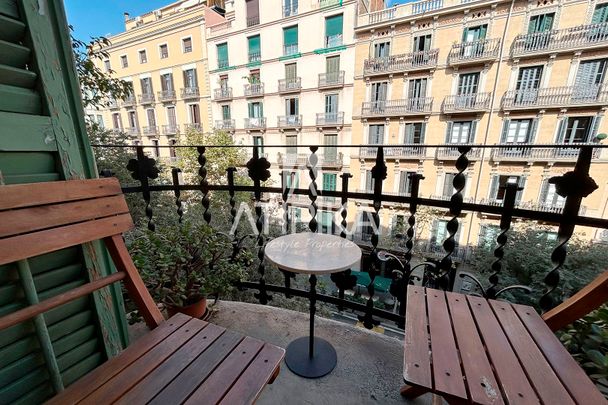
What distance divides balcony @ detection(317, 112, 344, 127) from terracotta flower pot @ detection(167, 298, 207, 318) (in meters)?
10.7

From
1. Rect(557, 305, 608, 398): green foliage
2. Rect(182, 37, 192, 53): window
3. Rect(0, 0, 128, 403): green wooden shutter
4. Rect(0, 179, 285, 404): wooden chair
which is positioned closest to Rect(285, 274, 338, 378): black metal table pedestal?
Rect(0, 179, 285, 404): wooden chair

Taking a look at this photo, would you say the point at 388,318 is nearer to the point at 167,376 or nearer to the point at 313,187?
the point at 313,187

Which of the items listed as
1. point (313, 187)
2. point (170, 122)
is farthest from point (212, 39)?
point (313, 187)

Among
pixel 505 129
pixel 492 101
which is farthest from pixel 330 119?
pixel 505 129

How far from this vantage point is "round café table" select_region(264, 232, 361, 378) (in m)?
1.06

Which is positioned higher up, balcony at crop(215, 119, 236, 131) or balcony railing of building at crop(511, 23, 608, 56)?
balcony railing of building at crop(511, 23, 608, 56)

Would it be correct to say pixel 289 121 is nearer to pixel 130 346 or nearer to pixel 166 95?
pixel 166 95

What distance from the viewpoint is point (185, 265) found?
1425mm

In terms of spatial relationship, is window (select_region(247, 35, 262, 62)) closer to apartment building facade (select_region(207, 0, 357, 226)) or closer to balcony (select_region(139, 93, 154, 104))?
apartment building facade (select_region(207, 0, 357, 226))

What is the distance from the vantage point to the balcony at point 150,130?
14.8 meters

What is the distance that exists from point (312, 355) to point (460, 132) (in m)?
11.0

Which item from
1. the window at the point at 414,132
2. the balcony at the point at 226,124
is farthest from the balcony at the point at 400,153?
the balcony at the point at 226,124

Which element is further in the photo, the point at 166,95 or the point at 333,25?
the point at 166,95

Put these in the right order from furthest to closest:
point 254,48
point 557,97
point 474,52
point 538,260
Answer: point 254,48
point 474,52
point 557,97
point 538,260
